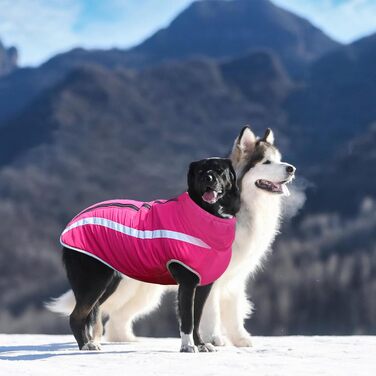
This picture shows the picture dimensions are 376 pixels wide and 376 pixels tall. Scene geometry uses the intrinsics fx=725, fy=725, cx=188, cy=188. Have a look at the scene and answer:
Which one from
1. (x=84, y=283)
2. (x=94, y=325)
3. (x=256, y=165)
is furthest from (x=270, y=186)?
(x=94, y=325)

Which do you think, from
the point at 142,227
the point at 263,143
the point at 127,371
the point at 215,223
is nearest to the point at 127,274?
the point at 142,227

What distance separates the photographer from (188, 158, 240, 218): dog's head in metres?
6.39

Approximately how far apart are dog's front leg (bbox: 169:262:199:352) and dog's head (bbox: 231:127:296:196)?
1.50m

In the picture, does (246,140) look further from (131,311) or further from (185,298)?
(131,311)

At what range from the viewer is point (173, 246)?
648 cm

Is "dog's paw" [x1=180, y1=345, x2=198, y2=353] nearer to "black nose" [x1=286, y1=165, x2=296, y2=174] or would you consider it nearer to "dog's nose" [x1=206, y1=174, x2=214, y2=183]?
"dog's nose" [x1=206, y1=174, x2=214, y2=183]

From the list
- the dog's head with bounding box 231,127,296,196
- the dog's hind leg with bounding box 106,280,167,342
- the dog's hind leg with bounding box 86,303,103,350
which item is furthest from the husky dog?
the dog's hind leg with bounding box 86,303,103,350

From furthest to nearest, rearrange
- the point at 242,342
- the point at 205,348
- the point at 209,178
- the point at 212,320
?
the point at 242,342 → the point at 212,320 → the point at 205,348 → the point at 209,178

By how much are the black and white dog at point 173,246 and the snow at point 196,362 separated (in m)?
0.29

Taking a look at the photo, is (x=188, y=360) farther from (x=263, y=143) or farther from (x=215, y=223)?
(x=263, y=143)

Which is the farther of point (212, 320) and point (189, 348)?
point (212, 320)

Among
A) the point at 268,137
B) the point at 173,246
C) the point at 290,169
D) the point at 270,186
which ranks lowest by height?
the point at 173,246

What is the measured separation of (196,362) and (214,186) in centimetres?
154

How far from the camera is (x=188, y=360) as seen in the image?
19.4 ft
